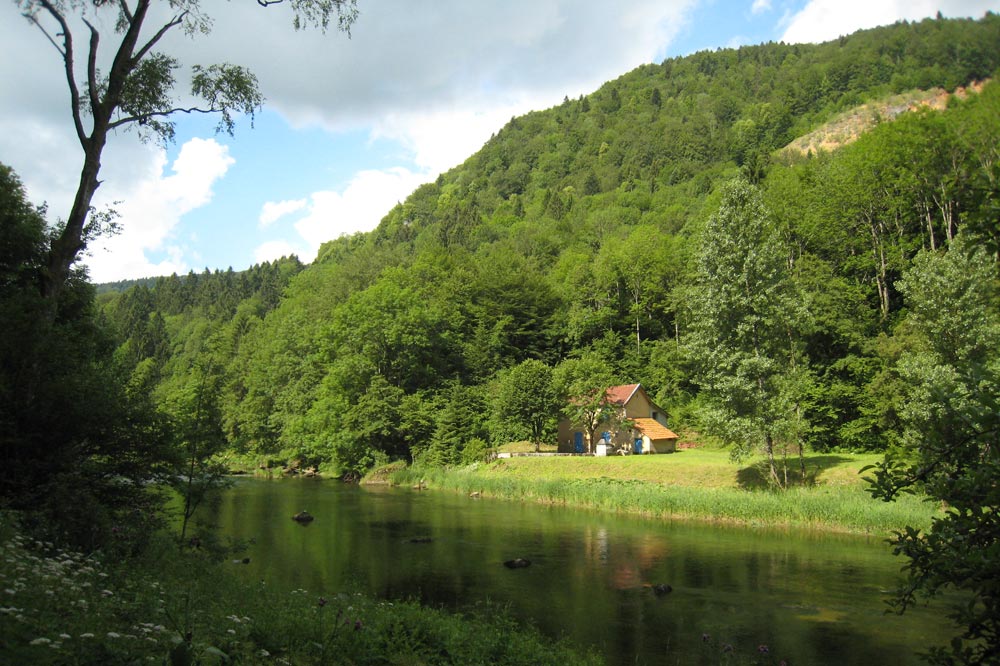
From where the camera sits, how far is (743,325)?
113ft

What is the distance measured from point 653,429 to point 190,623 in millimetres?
45467

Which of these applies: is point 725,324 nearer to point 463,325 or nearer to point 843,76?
point 463,325

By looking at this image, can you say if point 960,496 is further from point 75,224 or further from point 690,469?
point 690,469

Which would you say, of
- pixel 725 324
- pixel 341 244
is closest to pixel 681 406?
pixel 725 324

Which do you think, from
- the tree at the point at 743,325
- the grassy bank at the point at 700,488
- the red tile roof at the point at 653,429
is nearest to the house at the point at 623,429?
the red tile roof at the point at 653,429

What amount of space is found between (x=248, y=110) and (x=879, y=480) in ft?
53.6

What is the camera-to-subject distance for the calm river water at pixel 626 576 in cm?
1454

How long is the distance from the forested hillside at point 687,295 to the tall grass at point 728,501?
3404mm

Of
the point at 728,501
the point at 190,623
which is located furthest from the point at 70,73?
the point at 728,501

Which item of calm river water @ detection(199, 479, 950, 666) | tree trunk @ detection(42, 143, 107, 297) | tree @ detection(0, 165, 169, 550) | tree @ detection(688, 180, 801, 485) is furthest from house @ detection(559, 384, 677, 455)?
tree trunk @ detection(42, 143, 107, 297)

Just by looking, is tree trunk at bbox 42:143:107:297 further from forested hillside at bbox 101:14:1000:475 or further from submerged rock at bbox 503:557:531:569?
submerged rock at bbox 503:557:531:569

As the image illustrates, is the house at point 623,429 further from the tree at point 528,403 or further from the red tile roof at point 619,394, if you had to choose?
the tree at point 528,403

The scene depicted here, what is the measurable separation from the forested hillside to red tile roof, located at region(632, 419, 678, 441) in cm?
311

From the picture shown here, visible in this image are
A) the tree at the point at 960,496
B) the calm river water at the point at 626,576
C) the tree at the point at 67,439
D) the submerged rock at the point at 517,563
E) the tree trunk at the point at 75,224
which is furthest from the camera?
the submerged rock at the point at 517,563
